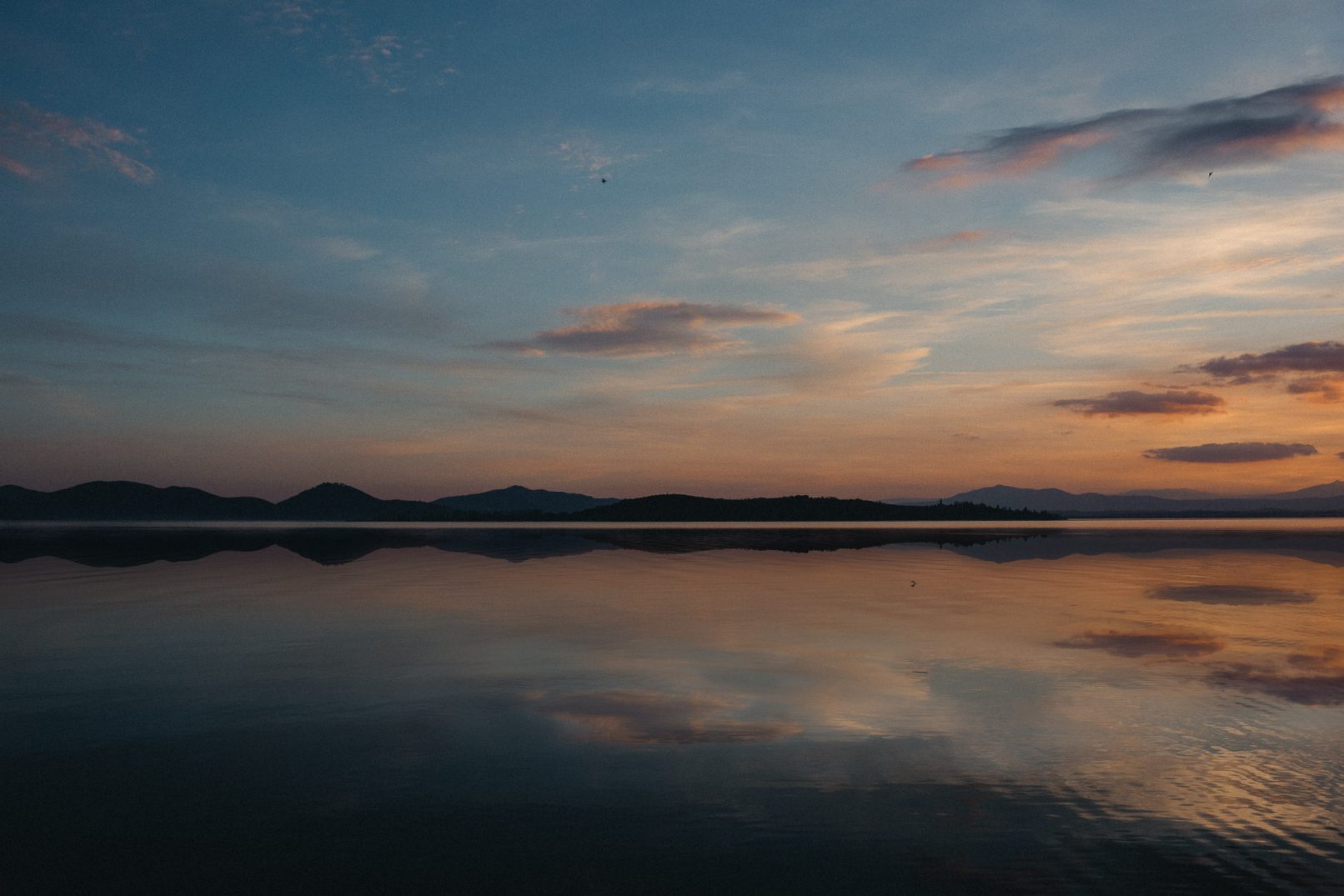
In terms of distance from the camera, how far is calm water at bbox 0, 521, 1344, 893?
9922mm

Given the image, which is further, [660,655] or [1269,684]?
[660,655]

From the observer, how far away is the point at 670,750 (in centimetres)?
1452

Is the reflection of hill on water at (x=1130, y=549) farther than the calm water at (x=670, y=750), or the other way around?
the reflection of hill on water at (x=1130, y=549)

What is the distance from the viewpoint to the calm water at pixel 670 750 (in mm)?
9922

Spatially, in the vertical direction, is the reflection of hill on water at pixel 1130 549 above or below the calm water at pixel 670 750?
above

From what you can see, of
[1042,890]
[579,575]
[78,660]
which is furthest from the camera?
[579,575]

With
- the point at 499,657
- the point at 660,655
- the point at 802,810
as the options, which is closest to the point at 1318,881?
the point at 802,810

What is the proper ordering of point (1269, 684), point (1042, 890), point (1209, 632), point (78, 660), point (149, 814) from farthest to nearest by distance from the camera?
point (1209, 632), point (78, 660), point (1269, 684), point (149, 814), point (1042, 890)

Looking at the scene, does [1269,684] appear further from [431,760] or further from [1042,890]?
[431,760]

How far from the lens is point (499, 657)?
75.7 feet

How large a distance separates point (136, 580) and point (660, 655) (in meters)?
35.3

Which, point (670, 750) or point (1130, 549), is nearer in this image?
point (670, 750)

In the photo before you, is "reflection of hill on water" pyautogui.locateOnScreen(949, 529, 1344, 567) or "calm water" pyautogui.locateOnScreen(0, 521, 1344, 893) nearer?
"calm water" pyautogui.locateOnScreen(0, 521, 1344, 893)

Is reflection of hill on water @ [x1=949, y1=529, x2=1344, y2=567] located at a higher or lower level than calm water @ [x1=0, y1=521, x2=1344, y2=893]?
higher
